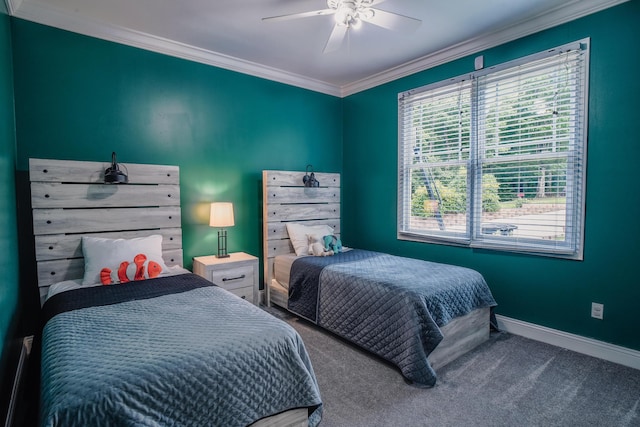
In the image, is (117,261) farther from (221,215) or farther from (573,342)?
(573,342)

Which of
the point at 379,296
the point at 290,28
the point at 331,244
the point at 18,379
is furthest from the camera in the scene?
the point at 331,244

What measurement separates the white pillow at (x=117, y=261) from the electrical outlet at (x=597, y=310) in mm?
3388

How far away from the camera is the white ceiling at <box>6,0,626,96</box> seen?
2488 millimetres

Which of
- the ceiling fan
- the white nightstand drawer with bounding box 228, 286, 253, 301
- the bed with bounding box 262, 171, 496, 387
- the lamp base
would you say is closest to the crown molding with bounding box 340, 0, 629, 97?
the ceiling fan

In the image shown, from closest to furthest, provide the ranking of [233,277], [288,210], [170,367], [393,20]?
[170,367]
[393,20]
[233,277]
[288,210]

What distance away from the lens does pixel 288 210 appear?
12.5 feet

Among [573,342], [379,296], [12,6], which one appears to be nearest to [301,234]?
[379,296]

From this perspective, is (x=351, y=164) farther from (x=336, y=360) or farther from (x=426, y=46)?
(x=336, y=360)

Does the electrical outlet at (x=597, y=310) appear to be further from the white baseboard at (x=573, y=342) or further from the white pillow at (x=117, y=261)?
the white pillow at (x=117, y=261)

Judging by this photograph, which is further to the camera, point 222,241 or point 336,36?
point 222,241

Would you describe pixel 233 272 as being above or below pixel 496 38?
below

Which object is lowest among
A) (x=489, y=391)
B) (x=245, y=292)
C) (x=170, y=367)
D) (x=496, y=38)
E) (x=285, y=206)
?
(x=489, y=391)

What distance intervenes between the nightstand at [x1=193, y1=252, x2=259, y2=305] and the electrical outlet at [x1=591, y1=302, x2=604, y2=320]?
2851mm

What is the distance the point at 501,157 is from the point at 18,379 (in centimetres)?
395
